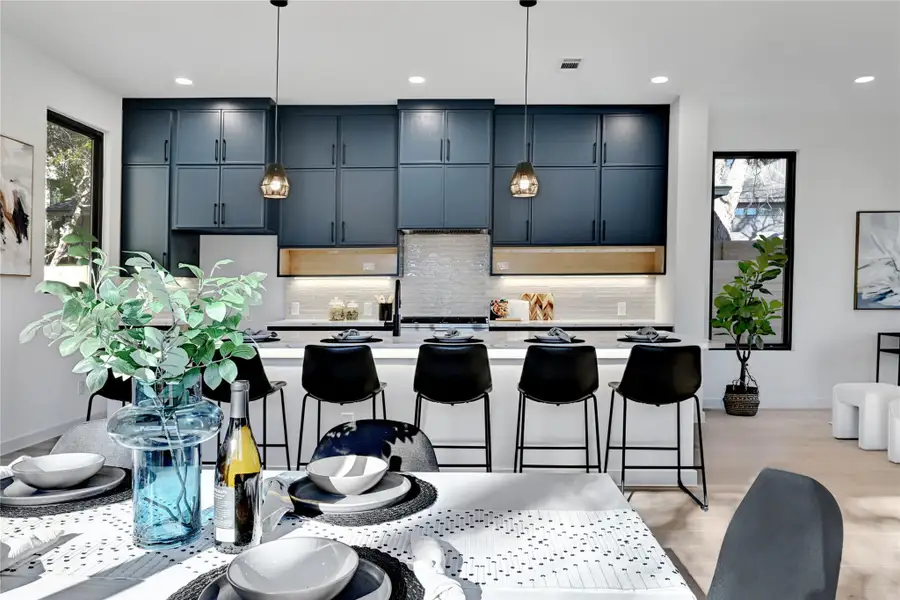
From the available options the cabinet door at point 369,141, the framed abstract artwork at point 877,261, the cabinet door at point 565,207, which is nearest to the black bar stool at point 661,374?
the cabinet door at point 565,207

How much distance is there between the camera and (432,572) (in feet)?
3.23

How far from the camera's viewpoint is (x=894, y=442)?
4281 millimetres

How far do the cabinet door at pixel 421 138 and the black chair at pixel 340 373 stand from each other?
9.56 ft

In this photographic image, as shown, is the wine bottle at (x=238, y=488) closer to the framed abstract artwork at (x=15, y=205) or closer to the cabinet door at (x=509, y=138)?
the framed abstract artwork at (x=15, y=205)

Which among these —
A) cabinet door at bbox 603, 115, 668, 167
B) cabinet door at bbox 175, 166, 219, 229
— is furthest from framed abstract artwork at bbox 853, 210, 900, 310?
cabinet door at bbox 175, 166, 219, 229

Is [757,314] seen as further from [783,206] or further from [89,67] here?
[89,67]

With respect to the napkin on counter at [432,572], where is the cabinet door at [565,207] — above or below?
above

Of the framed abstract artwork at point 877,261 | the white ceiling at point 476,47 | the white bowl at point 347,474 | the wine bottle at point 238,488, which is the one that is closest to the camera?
the wine bottle at point 238,488

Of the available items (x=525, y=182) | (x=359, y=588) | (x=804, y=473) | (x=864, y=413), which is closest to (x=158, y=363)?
(x=359, y=588)

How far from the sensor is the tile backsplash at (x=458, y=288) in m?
6.18

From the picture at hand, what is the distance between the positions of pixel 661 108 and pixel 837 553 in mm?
5459

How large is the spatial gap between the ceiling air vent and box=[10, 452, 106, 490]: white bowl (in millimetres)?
4183

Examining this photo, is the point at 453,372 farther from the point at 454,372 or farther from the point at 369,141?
the point at 369,141

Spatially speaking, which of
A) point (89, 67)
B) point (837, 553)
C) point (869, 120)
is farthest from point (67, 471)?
point (869, 120)
